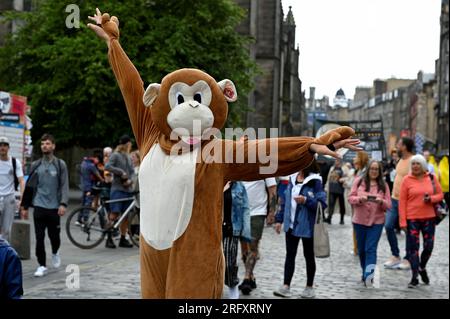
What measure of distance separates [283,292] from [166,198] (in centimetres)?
541

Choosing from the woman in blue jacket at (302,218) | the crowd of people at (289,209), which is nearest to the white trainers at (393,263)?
the crowd of people at (289,209)

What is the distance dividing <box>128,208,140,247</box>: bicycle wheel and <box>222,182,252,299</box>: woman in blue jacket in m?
6.02

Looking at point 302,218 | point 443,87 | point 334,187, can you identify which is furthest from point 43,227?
point 443,87

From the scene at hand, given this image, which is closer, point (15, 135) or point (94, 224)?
point (94, 224)

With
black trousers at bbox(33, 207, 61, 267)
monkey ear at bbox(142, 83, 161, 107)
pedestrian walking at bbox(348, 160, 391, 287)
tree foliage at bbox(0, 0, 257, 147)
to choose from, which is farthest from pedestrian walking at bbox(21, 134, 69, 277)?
tree foliage at bbox(0, 0, 257, 147)

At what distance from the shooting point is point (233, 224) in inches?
401

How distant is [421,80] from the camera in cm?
12206

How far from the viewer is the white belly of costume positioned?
5512 mm

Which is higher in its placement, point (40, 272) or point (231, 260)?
point (231, 260)

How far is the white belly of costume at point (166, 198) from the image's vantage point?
5.51 m

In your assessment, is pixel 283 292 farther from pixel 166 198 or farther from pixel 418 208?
pixel 166 198

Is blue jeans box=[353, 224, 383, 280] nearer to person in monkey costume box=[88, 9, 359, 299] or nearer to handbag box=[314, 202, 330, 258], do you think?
handbag box=[314, 202, 330, 258]

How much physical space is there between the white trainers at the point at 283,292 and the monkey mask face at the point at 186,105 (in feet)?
17.0

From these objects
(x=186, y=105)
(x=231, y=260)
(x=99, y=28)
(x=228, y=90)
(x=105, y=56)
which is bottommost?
(x=231, y=260)
